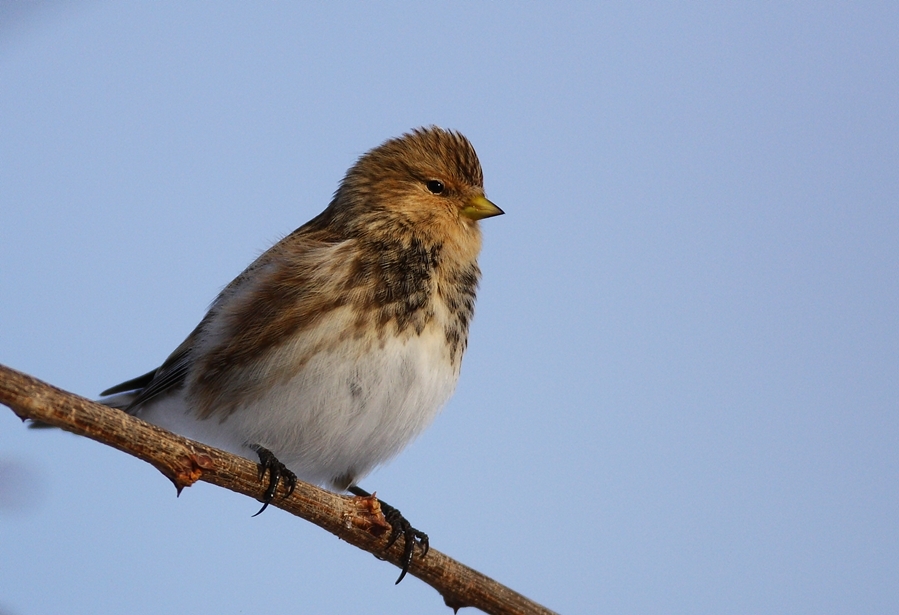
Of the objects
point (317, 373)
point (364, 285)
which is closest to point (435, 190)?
point (364, 285)

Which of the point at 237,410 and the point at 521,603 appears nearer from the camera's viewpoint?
the point at 521,603

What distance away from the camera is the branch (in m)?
3.56

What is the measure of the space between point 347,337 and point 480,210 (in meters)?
1.52

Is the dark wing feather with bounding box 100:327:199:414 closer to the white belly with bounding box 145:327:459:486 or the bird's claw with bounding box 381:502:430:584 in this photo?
the white belly with bounding box 145:327:459:486

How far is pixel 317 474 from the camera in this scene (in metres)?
6.71

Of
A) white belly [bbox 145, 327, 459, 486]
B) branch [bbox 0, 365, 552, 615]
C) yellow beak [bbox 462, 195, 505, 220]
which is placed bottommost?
branch [bbox 0, 365, 552, 615]

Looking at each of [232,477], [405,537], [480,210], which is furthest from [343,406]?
[480,210]

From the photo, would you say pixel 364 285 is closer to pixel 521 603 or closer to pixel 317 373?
pixel 317 373

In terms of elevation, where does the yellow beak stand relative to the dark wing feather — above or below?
above

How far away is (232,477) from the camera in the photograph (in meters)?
4.32

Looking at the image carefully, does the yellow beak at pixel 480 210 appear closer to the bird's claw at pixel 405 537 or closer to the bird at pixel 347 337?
the bird at pixel 347 337

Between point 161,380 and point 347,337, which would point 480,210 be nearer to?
point 347,337

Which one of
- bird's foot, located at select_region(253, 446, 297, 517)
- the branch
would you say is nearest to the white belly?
bird's foot, located at select_region(253, 446, 297, 517)

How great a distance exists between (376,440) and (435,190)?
5.77ft
